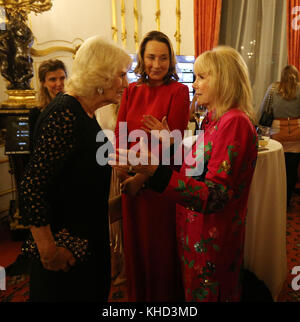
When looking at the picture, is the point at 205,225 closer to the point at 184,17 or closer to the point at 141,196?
the point at 141,196

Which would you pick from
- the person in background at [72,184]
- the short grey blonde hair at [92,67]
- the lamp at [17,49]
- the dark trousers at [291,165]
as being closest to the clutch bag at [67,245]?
the person in background at [72,184]

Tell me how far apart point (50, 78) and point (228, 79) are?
1627mm

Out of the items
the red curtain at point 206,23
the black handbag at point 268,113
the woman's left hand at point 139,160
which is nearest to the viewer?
the woman's left hand at point 139,160

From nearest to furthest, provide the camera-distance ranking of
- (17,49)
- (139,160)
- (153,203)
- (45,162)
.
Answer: (45,162), (139,160), (153,203), (17,49)

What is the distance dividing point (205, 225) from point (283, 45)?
3.99m

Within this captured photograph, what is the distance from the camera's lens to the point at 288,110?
3.28 meters

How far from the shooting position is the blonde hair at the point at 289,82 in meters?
3.17

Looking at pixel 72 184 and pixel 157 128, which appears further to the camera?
pixel 157 128

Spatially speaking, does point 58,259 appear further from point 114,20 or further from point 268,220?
point 114,20

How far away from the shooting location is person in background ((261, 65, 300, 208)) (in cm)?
321

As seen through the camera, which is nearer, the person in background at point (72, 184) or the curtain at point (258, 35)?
the person in background at point (72, 184)

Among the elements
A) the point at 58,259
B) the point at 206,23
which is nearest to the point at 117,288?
the point at 58,259

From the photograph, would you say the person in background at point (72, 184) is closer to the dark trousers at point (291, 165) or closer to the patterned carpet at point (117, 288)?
Result: the patterned carpet at point (117, 288)

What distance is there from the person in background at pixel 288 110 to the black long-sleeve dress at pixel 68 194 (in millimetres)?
2846
